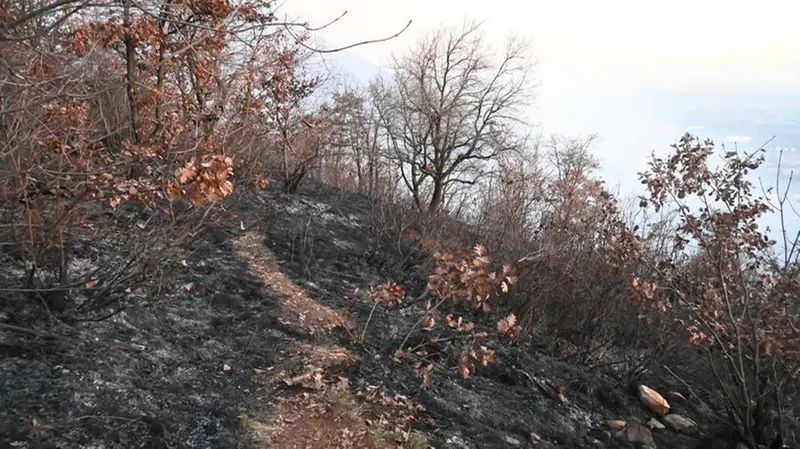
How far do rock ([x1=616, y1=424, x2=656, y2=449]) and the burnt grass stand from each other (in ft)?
0.55

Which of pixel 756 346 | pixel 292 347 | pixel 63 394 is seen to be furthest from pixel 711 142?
pixel 63 394

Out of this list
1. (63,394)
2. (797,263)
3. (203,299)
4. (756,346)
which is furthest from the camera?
(203,299)

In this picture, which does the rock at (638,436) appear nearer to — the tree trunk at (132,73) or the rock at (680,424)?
the rock at (680,424)

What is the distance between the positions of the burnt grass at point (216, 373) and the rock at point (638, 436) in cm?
17

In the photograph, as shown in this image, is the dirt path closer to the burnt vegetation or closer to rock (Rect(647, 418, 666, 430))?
the burnt vegetation

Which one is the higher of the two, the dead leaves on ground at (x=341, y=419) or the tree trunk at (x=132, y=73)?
the tree trunk at (x=132, y=73)

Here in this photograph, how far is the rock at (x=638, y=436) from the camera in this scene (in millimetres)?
4436

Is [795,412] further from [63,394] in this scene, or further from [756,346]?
[63,394]

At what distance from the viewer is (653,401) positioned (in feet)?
16.8

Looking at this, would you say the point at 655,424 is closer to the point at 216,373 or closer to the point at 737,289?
the point at 737,289

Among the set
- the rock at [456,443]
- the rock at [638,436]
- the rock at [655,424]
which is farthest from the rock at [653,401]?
the rock at [456,443]

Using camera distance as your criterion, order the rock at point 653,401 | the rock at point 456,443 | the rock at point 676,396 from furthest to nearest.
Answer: the rock at point 676,396
the rock at point 653,401
the rock at point 456,443

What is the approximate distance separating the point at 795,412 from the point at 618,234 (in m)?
2.21

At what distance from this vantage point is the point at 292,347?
14.8ft
